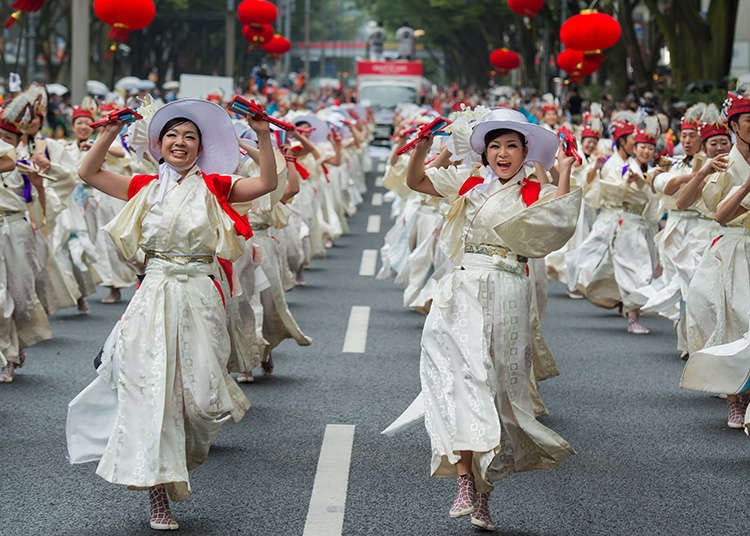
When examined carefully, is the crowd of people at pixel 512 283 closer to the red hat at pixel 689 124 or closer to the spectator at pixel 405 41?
the red hat at pixel 689 124

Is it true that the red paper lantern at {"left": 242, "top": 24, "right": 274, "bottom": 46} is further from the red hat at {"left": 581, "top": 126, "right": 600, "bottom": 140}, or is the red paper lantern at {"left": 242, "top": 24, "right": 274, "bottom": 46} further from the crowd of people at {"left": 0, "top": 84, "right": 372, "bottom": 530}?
the crowd of people at {"left": 0, "top": 84, "right": 372, "bottom": 530}

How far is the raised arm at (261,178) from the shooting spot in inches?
243

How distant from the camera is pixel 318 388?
30.8ft

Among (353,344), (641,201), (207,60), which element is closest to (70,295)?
(353,344)

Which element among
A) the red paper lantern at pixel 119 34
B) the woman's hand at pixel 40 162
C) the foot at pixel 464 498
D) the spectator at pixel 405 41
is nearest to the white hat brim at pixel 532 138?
the foot at pixel 464 498

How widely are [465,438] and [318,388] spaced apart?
11.3 ft

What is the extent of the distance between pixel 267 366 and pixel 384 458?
107 inches

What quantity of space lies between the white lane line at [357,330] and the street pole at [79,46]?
387 inches

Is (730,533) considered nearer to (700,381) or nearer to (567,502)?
(567,502)

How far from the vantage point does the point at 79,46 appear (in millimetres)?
22141

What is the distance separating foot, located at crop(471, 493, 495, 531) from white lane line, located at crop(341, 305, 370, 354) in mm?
4990

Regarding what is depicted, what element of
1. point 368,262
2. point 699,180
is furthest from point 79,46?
point 699,180

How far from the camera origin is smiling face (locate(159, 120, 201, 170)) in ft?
20.7

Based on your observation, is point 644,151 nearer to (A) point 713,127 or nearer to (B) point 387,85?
(A) point 713,127
